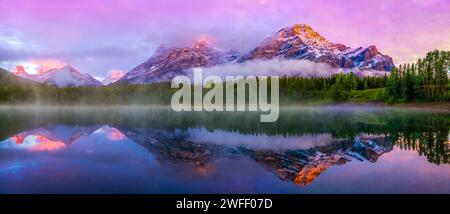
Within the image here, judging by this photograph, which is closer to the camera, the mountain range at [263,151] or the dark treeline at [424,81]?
the mountain range at [263,151]

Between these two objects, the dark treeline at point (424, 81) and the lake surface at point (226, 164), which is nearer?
the lake surface at point (226, 164)

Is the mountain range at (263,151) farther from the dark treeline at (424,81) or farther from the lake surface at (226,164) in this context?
the dark treeline at (424,81)

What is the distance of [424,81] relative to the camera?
11856 centimetres

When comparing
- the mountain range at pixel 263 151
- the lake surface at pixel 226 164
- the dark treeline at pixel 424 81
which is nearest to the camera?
the lake surface at pixel 226 164

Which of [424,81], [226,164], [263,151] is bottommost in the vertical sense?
[263,151]

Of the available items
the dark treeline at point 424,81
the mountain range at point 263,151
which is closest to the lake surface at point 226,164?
the mountain range at point 263,151

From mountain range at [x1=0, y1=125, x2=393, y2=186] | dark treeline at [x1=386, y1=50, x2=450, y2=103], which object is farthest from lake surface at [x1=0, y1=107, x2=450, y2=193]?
dark treeline at [x1=386, y1=50, x2=450, y2=103]

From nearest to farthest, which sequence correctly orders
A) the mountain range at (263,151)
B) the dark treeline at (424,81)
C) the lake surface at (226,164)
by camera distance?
1. the lake surface at (226,164)
2. the mountain range at (263,151)
3. the dark treeline at (424,81)

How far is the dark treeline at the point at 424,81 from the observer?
11456 centimetres

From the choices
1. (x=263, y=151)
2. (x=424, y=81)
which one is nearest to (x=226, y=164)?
(x=263, y=151)

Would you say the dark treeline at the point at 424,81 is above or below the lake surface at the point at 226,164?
above

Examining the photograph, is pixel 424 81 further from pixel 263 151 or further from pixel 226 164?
pixel 226 164
